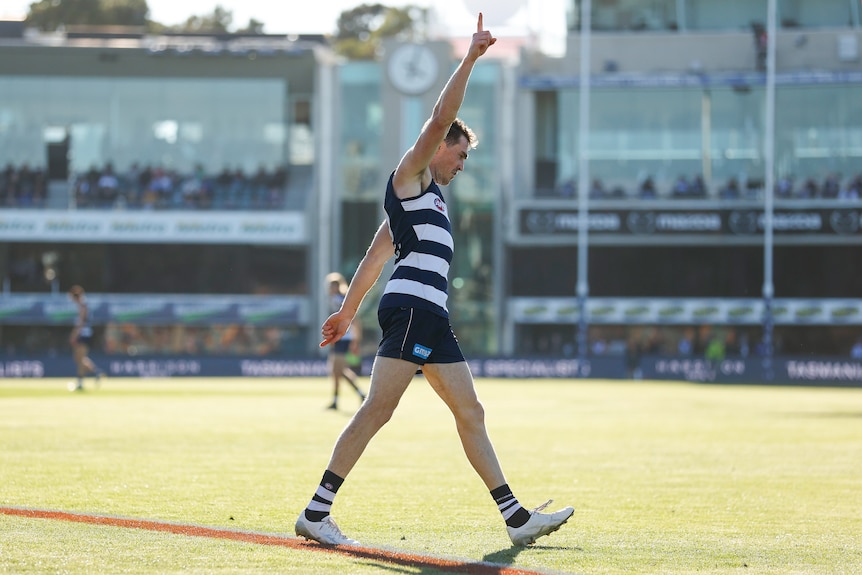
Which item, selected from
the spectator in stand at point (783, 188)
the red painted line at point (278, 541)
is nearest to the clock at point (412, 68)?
the spectator in stand at point (783, 188)

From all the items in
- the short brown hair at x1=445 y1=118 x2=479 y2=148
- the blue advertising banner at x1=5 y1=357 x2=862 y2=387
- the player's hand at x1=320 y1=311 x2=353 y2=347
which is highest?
the short brown hair at x1=445 y1=118 x2=479 y2=148

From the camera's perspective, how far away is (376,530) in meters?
8.26

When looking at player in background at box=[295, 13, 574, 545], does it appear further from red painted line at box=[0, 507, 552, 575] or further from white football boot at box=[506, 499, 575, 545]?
red painted line at box=[0, 507, 552, 575]

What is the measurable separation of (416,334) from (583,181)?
4397 cm

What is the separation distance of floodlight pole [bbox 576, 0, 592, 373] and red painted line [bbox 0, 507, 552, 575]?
40927 mm

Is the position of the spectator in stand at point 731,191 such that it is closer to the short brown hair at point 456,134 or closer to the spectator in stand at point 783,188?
the spectator in stand at point 783,188

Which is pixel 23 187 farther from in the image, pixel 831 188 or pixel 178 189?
pixel 831 188

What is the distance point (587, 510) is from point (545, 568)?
279 cm

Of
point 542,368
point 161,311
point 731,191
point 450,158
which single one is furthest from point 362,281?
point 161,311

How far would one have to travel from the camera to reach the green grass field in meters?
7.18

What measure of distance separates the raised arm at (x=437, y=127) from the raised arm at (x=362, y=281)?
372mm

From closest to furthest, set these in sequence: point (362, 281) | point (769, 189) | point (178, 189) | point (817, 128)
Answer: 1. point (362, 281)
2. point (769, 189)
3. point (817, 128)
4. point (178, 189)

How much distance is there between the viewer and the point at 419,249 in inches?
302

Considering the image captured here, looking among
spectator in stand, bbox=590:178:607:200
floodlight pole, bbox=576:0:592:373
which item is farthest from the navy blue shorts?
spectator in stand, bbox=590:178:607:200
